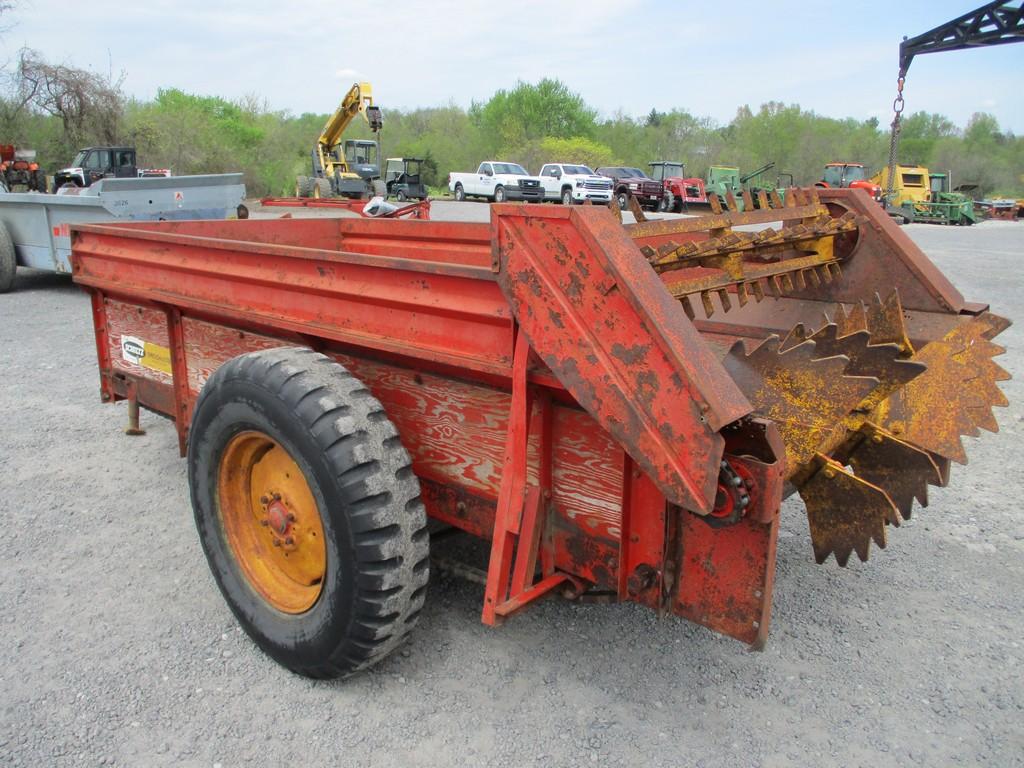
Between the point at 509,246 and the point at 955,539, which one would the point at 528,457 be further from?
the point at 955,539

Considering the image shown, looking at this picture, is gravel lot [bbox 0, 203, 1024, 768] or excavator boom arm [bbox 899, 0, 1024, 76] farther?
excavator boom arm [bbox 899, 0, 1024, 76]

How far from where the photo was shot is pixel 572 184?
93.3 feet

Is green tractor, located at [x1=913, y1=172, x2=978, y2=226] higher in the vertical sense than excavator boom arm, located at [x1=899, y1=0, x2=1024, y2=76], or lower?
lower

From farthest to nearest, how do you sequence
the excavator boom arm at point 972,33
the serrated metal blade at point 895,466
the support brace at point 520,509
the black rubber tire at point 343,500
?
the excavator boom arm at point 972,33
the serrated metal blade at point 895,466
the black rubber tire at point 343,500
the support brace at point 520,509

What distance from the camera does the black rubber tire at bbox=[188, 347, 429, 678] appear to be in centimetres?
219

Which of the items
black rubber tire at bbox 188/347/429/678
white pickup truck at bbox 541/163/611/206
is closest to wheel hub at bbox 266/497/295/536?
black rubber tire at bbox 188/347/429/678

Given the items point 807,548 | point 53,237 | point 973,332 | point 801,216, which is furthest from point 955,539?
point 53,237

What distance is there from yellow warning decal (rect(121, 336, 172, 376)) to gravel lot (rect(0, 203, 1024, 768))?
2.30ft

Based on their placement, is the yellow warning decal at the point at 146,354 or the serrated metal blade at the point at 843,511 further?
the yellow warning decal at the point at 146,354

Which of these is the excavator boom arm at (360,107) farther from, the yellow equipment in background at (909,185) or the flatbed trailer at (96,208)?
the yellow equipment in background at (909,185)

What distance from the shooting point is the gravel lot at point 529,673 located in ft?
7.41

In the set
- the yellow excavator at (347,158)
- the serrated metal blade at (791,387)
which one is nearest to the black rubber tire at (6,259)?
the serrated metal blade at (791,387)

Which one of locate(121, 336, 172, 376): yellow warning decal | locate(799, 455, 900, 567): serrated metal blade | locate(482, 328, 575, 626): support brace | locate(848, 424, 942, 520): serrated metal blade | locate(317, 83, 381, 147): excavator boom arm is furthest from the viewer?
locate(317, 83, 381, 147): excavator boom arm

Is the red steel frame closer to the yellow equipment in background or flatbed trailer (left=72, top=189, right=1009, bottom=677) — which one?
flatbed trailer (left=72, top=189, right=1009, bottom=677)
